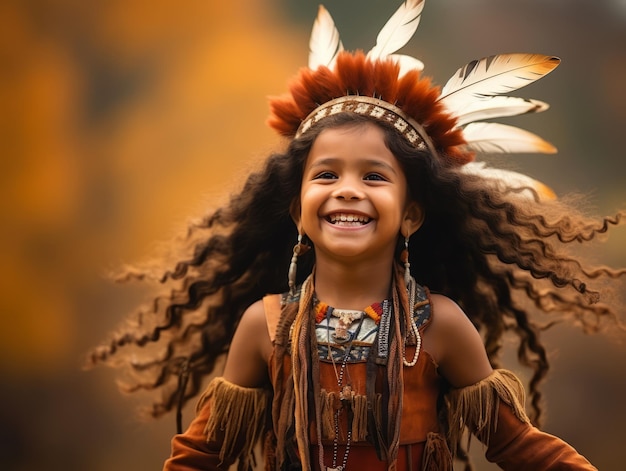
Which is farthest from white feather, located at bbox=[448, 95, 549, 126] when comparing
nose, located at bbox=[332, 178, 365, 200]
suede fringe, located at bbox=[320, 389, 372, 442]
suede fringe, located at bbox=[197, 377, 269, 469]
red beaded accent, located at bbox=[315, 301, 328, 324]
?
suede fringe, located at bbox=[197, 377, 269, 469]

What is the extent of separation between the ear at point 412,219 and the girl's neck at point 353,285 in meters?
0.09

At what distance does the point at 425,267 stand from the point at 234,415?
1.85 ft

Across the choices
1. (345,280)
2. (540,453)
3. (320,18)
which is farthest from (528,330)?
(320,18)

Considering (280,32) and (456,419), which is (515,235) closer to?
(456,419)

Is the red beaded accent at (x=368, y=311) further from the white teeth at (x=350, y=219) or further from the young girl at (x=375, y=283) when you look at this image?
the white teeth at (x=350, y=219)

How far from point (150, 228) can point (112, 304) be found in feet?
0.91

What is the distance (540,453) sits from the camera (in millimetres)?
1573

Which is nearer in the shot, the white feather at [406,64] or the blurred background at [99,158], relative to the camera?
the white feather at [406,64]

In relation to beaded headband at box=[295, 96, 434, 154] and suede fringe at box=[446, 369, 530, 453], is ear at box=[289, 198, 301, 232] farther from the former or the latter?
suede fringe at box=[446, 369, 530, 453]

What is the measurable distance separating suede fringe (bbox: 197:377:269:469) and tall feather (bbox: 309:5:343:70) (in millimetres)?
743

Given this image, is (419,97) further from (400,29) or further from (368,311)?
(368,311)

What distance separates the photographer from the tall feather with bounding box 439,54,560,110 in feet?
5.41

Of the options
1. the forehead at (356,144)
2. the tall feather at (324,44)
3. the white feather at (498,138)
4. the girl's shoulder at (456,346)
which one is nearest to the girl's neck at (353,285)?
the girl's shoulder at (456,346)

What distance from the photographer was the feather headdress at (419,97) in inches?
65.3
